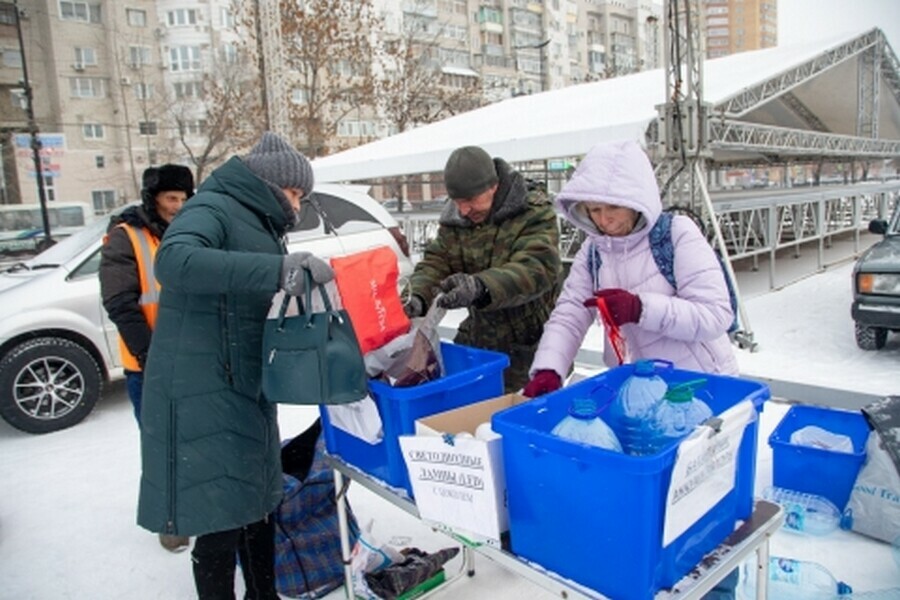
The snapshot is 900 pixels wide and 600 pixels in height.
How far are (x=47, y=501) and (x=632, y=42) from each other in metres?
66.1

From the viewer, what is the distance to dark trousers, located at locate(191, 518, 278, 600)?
2014mm

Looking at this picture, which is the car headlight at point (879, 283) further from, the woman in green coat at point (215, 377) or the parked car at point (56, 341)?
the woman in green coat at point (215, 377)

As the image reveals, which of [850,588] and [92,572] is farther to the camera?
[92,572]

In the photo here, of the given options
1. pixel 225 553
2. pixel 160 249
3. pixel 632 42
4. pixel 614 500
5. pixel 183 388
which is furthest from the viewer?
pixel 632 42

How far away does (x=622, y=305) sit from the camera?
1748 millimetres

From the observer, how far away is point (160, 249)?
1719mm

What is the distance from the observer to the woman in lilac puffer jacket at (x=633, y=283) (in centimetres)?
178

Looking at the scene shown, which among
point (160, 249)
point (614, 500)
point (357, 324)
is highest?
point (160, 249)

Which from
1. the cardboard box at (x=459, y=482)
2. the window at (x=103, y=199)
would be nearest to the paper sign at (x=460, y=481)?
the cardboard box at (x=459, y=482)

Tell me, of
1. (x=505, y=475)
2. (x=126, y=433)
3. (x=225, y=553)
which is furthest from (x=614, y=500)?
(x=126, y=433)

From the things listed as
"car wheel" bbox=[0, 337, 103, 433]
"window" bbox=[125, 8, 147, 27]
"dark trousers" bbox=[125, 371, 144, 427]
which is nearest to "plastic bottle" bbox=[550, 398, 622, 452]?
"dark trousers" bbox=[125, 371, 144, 427]

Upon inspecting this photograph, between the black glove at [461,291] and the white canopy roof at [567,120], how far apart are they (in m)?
4.86

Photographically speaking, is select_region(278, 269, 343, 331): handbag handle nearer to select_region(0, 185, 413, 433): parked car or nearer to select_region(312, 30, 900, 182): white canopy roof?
select_region(0, 185, 413, 433): parked car

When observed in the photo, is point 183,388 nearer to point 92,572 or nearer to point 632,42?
point 92,572
